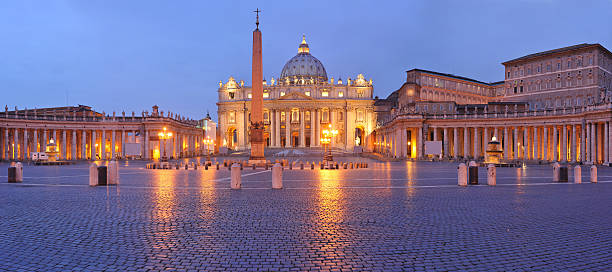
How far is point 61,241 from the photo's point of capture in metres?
8.15

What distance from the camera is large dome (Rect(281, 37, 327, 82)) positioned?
13850 centimetres

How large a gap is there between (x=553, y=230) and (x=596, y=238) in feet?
2.81

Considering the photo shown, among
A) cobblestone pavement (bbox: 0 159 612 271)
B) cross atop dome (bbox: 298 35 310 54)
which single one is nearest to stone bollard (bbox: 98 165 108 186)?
cobblestone pavement (bbox: 0 159 612 271)

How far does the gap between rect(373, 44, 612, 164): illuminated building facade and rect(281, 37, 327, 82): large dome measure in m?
46.9

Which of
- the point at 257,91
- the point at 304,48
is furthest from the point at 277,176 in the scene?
the point at 304,48

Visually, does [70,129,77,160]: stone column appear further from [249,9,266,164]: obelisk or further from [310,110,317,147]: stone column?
[310,110,317,147]: stone column

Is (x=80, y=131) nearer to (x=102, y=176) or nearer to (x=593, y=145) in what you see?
(x=102, y=176)

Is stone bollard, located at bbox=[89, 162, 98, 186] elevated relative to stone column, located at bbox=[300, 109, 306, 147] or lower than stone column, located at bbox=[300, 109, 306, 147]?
lower

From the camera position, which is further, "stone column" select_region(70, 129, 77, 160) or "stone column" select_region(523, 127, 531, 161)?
"stone column" select_region(70, 129, 77, 160)

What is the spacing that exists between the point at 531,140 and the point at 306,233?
2683 inches

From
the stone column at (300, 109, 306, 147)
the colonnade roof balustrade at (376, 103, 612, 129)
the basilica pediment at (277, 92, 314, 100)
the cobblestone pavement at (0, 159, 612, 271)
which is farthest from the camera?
the stone column at (300, 109, 306, 147)

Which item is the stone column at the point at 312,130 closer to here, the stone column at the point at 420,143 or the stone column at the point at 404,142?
the stone column at the point at 404,142

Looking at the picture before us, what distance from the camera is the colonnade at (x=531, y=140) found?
1993 inches

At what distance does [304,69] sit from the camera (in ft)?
457
